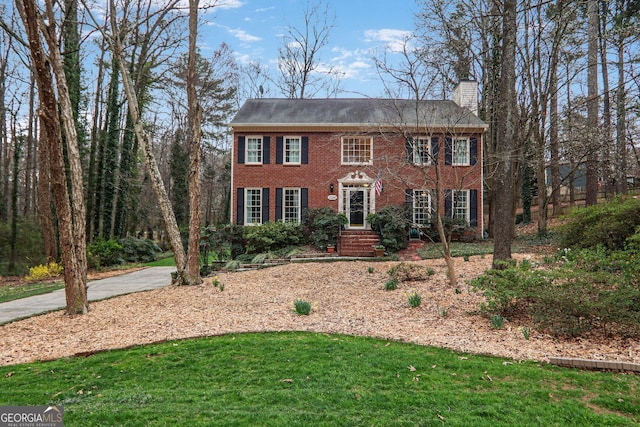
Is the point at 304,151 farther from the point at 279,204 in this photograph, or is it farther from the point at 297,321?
the point at 297,321

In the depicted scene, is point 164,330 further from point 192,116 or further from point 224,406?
point 192,116

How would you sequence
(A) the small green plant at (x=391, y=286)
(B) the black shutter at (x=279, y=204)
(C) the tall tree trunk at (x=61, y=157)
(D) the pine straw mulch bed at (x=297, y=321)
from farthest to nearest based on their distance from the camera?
(B) the black shutter at (x=279, y=204), (A) the small green plant at (x=391, y=286), (C) the tall tree trunk at (x=61, y=157), (D) the pine straw mulch bed at (x=297, y=321)

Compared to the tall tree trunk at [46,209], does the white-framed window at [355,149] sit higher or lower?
higher

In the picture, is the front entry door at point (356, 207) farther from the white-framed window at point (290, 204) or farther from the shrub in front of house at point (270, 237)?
the shrub in front of house at point (270, 237)

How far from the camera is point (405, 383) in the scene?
3.61m

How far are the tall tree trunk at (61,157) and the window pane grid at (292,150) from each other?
9.20 metres

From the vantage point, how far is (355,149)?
51.9ft

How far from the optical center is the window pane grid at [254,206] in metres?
15.6

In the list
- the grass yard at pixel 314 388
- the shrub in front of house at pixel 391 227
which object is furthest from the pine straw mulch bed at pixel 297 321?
the shrub in front of house at pixel 391 227

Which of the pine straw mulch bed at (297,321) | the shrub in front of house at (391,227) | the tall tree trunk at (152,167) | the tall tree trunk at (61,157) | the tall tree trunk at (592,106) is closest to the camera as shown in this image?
the pine straw mulch bed at (297,321)

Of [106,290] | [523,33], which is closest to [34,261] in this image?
[106,290]

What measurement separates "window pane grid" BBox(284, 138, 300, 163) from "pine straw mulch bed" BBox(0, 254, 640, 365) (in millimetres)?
7551

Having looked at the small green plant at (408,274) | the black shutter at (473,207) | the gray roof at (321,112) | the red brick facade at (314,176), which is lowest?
the small green plant at (408,274)

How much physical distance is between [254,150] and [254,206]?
2322 mm
